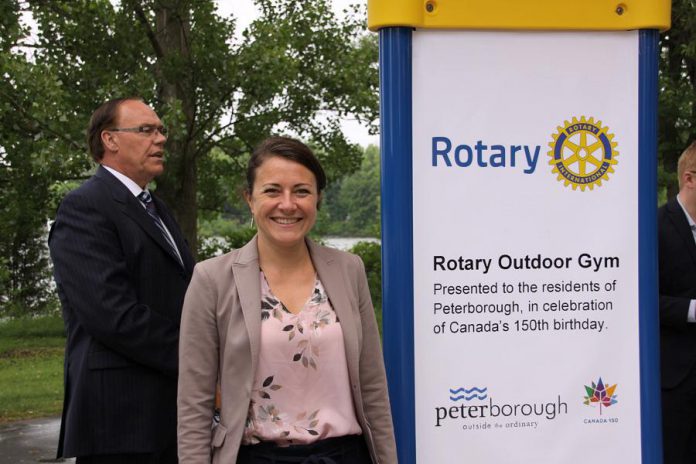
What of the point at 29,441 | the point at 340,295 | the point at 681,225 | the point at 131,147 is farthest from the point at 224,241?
the point at 340,295

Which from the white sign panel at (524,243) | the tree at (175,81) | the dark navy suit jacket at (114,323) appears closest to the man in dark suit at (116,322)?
the dark navy suit jacket at (114,323)

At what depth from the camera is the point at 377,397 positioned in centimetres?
279

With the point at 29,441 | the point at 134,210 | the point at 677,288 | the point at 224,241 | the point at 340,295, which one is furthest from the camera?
the point at 224,241

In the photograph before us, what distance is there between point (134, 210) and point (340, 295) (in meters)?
1.08

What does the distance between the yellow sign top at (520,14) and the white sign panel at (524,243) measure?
0.12 feet

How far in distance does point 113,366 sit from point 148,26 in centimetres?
1011

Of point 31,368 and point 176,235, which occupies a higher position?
point 176,235

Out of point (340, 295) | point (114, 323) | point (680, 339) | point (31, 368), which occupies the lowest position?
point (31, 368)

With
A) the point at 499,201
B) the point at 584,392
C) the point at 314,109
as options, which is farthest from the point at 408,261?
the point at 314,109

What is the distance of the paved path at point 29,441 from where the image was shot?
692 centimetres

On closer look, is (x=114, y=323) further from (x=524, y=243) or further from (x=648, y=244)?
(x=648, y=244)

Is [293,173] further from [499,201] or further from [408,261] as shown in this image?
[499,201]

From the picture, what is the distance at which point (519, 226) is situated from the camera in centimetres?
321

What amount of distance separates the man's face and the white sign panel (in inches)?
44.0
